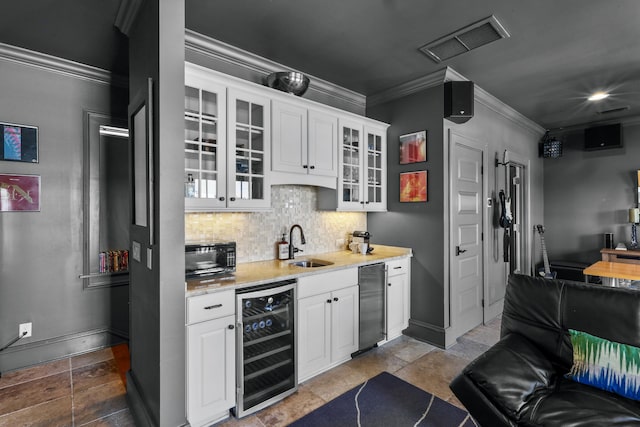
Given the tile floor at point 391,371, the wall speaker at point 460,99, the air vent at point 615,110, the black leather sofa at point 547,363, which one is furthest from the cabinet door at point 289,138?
the air vent at point 615,110

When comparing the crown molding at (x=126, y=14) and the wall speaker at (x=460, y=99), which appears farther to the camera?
the wall speaker at (x=460, y=99)

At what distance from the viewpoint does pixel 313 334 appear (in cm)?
260

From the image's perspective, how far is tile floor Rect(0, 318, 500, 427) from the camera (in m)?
2.16

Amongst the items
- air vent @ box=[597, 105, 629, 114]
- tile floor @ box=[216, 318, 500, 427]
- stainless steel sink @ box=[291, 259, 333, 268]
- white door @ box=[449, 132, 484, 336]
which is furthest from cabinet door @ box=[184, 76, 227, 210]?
air vent @ box=[597, 105, 629, 114]

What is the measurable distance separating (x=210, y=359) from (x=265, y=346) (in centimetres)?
42

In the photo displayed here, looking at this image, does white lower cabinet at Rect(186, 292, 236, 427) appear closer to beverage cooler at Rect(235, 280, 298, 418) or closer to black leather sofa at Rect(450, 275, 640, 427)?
beverage cooler at Rect(235, 280, 298, 418)

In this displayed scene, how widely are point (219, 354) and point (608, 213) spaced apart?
641 cm

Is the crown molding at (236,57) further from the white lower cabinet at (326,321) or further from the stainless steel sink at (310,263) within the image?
the white lower cabinet at (326,321)

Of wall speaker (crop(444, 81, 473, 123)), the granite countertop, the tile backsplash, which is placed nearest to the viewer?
the granite countertop

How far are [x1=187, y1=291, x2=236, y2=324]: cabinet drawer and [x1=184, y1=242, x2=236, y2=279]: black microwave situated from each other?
0.22m

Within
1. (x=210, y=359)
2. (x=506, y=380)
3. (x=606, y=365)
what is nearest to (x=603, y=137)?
(x=606, y=365)

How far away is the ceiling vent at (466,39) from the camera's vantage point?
2.49 m

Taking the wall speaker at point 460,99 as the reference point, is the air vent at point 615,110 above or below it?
above

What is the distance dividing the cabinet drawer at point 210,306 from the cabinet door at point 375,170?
6.46ft
